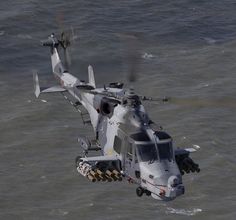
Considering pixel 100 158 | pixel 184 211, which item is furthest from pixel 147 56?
pixel 100 158

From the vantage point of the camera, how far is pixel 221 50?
12888 centimetres

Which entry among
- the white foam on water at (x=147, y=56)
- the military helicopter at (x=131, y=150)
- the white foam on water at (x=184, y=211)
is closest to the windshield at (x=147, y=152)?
the military helicopter at (x=131, y=150)

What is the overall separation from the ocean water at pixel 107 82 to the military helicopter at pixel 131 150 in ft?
12.9

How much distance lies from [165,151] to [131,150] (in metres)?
2.45

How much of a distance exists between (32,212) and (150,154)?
3756cm

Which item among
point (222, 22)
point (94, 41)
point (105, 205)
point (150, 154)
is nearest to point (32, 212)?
point (105, 205)

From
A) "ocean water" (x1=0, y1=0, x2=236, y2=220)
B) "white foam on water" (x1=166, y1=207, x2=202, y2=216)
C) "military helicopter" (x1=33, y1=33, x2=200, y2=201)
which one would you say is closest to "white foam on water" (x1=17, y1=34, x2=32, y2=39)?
"ocean water" (x1=0, y1=0, x2=236, y2=220)

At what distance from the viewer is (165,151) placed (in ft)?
169

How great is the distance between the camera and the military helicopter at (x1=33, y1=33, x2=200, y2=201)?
166 ft

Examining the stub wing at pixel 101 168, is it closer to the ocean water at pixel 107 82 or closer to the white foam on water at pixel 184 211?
the ocean water at pixel 107 82

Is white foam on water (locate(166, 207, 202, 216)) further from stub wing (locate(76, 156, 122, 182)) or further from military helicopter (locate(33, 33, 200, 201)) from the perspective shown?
stub wing (locate(76, 156, 122, 182))

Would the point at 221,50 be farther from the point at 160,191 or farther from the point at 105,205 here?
the point at 160,191

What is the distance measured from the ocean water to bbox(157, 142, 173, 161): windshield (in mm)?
5407

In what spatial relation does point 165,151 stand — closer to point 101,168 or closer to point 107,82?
point 101,168
